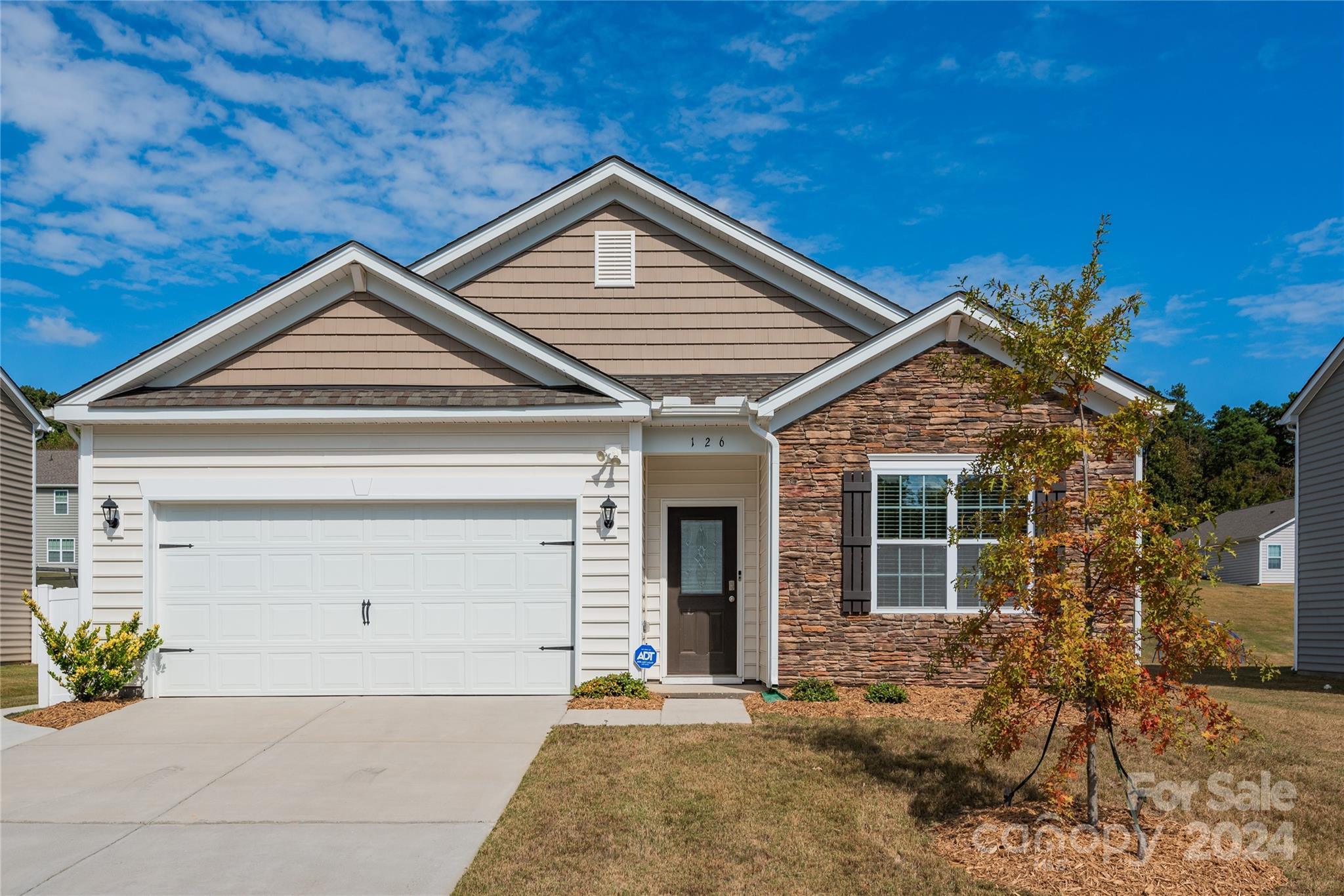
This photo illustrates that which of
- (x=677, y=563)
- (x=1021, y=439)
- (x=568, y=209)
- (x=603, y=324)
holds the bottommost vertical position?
(x=677, y=563)

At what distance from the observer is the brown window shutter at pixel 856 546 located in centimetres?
970

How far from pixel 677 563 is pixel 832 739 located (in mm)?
3684

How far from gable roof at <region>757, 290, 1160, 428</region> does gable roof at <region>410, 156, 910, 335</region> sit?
1605 mm

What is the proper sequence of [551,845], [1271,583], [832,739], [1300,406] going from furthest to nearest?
[1271,583] → [1300,406] → [832,739] → [551,845]

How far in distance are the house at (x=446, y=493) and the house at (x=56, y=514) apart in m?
30.1

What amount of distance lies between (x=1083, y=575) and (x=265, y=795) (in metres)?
5.91

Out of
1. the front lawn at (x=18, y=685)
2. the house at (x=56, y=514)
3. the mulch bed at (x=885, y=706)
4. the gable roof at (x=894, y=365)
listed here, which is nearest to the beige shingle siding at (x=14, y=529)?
the front lawn at (x=18, y=685)

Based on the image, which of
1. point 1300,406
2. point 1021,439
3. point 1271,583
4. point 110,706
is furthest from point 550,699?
point 1271,583

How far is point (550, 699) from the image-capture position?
371 inches

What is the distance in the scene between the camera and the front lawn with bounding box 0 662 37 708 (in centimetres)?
1020

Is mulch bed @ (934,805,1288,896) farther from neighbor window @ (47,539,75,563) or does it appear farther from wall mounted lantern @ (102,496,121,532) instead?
neighbor window @ (47,539,75,563)

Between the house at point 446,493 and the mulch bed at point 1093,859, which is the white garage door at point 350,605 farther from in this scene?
the mulch bed at point 1093,859

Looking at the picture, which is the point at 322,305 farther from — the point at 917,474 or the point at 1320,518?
the point at 1320,518

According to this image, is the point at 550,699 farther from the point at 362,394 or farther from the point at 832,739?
the point at 362,394
